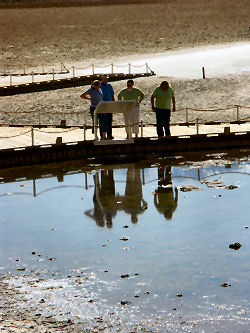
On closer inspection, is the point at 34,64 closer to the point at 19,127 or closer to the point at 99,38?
the point at 99,38

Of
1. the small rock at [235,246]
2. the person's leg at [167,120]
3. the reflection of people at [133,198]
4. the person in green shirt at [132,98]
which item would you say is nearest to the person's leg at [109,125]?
the person in green shirt at [132,98]

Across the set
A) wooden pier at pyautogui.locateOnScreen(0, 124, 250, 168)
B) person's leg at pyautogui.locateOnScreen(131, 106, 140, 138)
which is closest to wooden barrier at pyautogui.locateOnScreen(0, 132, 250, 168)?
wooden pier at pyautogui.locateOnScreen(0, 124, 250, 168)

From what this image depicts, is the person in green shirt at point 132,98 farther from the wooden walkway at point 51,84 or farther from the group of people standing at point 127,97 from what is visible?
the wooden walkway at point 51,84

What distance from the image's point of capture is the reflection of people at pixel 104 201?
559 inches

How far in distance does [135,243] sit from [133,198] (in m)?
2.84

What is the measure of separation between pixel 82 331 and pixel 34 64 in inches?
1365

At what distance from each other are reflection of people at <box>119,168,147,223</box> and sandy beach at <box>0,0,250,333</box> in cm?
712

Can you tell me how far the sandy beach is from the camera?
1293 inches

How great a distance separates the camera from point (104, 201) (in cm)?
1538

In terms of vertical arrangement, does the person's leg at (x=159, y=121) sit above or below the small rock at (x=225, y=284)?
above

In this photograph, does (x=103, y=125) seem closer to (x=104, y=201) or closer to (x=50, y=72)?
(x=104, y=201)

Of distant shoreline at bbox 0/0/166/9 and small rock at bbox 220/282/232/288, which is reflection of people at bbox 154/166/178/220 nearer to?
small rock at bbox 220/282/232/288

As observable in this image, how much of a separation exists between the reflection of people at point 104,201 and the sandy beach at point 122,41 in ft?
23.8

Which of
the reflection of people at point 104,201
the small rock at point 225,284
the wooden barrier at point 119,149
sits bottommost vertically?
the small rock at point 225,284
